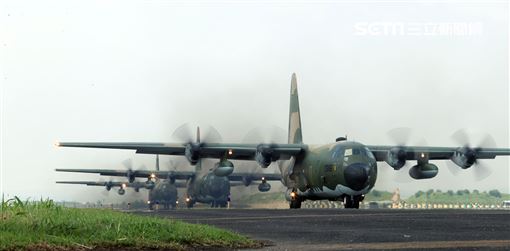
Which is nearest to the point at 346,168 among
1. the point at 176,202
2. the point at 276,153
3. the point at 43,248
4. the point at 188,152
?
the point at 276,153

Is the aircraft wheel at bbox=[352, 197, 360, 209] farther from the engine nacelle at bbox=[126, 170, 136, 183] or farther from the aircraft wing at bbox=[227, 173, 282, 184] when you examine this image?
the engine nacelle at bbox=[126, 170, 136, 183]

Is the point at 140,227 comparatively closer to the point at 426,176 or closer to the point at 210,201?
the point at 426,176

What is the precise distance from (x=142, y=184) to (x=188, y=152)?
184 ft

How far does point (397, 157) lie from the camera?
4662 centimetres

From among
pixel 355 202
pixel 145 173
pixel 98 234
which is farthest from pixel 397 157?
pixel 145 173

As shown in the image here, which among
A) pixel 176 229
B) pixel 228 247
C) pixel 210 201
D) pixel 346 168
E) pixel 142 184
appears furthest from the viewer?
pixel 142 184

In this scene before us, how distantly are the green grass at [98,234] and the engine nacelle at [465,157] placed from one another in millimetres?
35547

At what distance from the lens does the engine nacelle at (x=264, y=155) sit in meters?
46.2

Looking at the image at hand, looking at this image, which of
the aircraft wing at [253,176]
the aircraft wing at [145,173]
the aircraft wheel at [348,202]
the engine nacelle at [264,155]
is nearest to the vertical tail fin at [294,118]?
the engine nacelle at [264,155]

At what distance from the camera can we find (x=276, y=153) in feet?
153

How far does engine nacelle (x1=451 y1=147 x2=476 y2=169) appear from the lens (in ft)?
154

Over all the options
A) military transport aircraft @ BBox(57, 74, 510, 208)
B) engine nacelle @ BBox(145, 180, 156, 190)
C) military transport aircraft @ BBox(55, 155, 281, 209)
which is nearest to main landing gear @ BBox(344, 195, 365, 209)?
military transport aircraft @ BBox(57, 74, 510, 208)

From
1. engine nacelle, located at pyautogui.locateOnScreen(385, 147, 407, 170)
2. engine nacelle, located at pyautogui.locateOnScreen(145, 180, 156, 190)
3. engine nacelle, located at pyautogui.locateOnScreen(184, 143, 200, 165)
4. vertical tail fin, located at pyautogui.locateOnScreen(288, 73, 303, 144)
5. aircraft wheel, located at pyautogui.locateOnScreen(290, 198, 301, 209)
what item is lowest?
aircraft wheel, located at pyautogui.locateOnScreen(290, 198, 301, 209)

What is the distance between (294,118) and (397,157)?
10.8m
